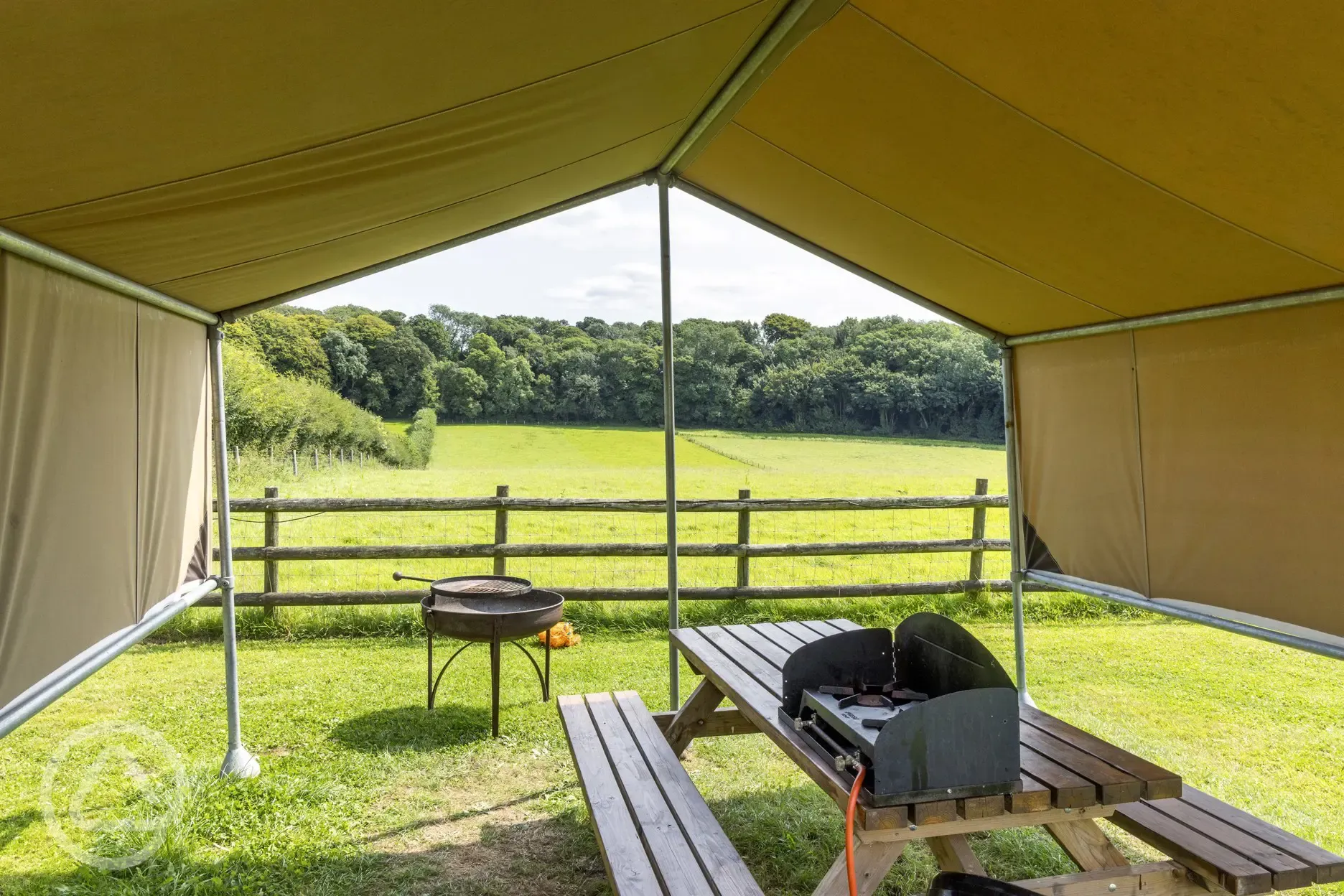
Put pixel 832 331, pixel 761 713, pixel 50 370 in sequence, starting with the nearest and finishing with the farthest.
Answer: pixel 50 370 → pixel 761 713 → pixel 832 331

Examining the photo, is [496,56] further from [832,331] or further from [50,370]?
[832,331]

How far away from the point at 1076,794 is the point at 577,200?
3.38 m

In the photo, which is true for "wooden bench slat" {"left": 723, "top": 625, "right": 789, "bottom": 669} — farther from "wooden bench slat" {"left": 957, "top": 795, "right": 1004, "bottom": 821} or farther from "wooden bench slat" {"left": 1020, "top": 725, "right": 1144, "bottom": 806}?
"wooden bench slat" {"left": 957, "top": 795, "right": 1004, "bottom": 821}

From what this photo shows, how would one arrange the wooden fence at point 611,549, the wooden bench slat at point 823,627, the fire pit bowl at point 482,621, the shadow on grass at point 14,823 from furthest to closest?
1. the wooden fence at point 611,549
2. the fire pit bowl at point 482,621
3. the wooden bench slat at point 823,627
4. the shadow on grass at point 14,823

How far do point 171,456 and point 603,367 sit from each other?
967 inches

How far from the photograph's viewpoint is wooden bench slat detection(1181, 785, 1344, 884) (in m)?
2.08

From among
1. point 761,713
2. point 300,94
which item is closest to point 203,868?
point 761,713

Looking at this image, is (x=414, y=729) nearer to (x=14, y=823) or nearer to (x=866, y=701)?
(x=14, y=823)

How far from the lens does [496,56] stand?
1.82m

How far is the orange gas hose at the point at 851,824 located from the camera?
192 cm

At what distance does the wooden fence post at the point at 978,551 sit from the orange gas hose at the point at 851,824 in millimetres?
5630

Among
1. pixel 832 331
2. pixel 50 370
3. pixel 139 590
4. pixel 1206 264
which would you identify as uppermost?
pixel 832 331

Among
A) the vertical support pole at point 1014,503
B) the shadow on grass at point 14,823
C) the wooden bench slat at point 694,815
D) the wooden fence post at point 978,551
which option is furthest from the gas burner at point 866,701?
the wooden fence post at point 978,551

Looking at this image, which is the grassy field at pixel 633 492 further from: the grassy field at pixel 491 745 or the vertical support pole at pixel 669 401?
the vertical support pole at pixel 669 401
